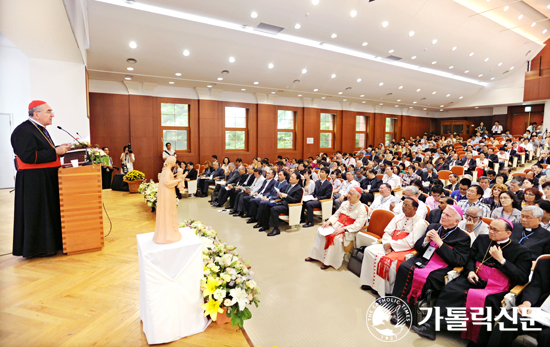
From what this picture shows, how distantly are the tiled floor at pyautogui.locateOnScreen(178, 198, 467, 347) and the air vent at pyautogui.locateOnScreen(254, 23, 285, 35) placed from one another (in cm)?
592

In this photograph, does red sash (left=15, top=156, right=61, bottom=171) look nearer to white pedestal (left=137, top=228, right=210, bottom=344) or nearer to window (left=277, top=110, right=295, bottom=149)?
white pedestal (left=137, top=228, right=210, bottom=344)

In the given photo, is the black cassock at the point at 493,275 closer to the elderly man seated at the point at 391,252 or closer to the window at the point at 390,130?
the elderly man seated at the point at 391,252

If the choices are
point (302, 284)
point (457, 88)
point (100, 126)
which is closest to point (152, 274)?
point (302, 284)

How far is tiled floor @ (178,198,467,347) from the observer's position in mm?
2631

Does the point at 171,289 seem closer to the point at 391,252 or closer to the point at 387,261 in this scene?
the point at 387,261

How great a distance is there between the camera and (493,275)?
2.63 metres

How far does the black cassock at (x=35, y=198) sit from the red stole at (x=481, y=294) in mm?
4440

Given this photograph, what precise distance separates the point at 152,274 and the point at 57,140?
479cm

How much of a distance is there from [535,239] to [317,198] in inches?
159

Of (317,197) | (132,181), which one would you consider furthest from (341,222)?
(132,181)

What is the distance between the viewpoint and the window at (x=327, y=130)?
16.5 meters

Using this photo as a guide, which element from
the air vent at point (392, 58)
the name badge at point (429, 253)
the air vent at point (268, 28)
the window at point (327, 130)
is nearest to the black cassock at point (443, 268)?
the name badge at point (429, 253)

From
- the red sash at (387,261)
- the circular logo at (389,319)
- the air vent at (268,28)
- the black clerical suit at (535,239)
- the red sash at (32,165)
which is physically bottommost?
the circular logo at (389,319)

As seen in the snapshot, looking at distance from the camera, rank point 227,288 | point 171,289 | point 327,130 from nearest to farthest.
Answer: point 171,289 < point 227,288 < point 327,130
